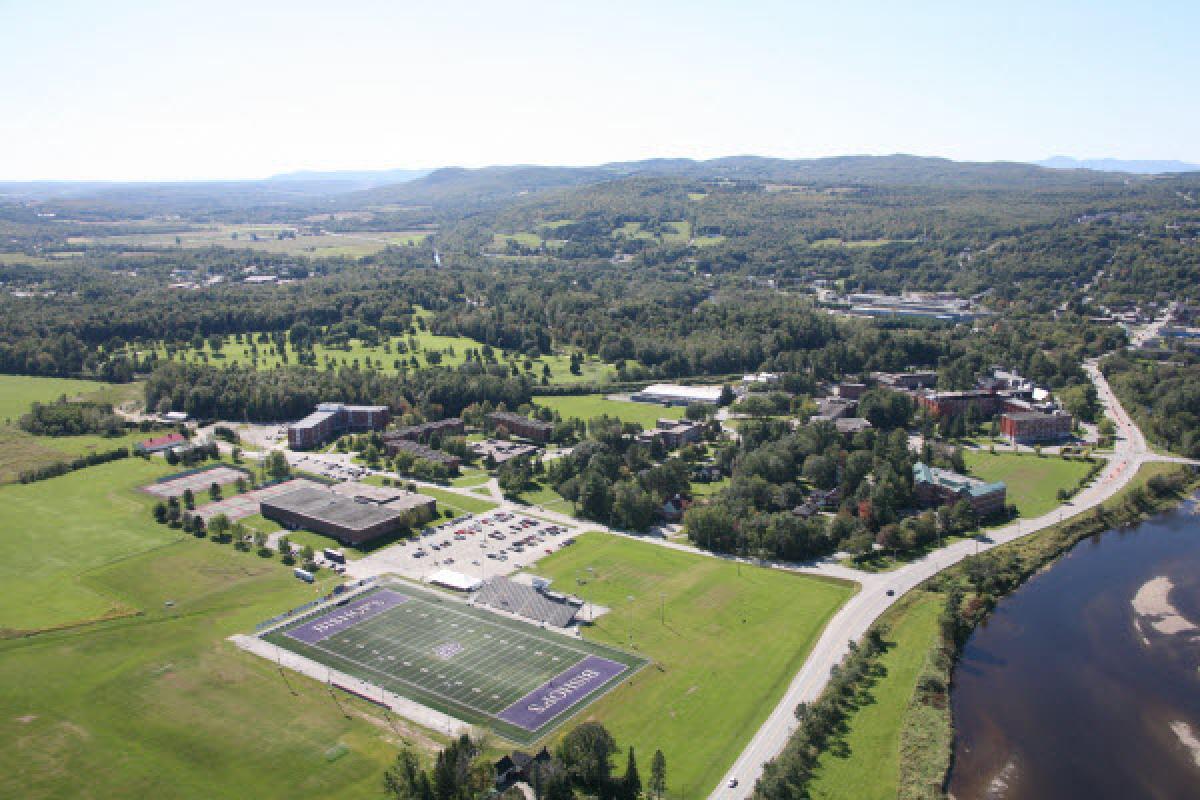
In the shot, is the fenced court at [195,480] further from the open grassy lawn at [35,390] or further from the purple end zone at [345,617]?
the open grassy lawn at [35,390]

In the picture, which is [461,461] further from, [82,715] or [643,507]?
[82,715]

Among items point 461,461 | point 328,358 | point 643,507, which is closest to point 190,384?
point 328,358

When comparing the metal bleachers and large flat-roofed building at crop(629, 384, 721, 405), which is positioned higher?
the metal bleachers

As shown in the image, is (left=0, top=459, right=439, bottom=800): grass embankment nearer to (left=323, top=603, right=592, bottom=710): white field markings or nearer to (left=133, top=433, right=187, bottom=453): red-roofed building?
(left=323, top=603, right=592, bottom=710): white field markings

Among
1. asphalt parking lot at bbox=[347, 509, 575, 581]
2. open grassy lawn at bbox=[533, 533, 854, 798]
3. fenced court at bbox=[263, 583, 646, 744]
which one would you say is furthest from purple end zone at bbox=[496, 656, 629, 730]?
asphalt parking lot at bbox=[347, 509, 575, 581]

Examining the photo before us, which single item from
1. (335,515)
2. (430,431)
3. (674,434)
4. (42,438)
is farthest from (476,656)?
(42,438)

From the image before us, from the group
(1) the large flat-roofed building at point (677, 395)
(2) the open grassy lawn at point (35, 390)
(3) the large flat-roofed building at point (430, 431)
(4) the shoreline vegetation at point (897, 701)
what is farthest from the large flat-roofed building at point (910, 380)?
(2) the open grassy lawn at point (35, 390)
